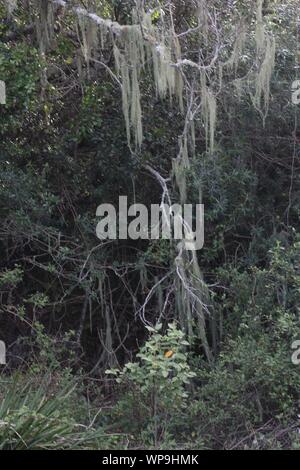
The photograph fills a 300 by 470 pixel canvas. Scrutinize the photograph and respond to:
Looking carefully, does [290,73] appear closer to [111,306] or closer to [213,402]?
[111,306]

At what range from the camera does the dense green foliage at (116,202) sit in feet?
28.7

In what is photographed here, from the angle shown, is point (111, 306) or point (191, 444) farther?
point (111, 306)

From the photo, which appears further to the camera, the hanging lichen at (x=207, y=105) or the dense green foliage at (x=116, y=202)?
the dense green foliage at (x=116, y=202)

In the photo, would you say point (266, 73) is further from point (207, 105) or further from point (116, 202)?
point (116, 202)

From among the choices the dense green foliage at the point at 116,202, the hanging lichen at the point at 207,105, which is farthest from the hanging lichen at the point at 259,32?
the hanging lichen at the point at 207,105

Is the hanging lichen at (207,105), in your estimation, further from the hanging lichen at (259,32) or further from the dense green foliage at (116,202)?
the hanging lichen at (259,32)

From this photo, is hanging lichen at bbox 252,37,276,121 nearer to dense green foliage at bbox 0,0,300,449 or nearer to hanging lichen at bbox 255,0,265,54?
hanging lichen at bbox 255,0,265,54

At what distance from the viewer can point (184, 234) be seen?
865 cm

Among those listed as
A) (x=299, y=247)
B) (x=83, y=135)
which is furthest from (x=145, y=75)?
(x=299, y=247)

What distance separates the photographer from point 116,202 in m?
9.84

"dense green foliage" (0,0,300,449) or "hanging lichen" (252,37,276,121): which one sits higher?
"hanging lichen" (252,37,276,121)

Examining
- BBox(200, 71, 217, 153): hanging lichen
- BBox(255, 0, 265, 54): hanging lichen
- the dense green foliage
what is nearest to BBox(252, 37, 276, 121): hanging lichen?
BBox(255, 0, 265, 54): hanging lichen

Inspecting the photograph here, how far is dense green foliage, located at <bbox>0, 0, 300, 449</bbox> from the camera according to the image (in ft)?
28.7

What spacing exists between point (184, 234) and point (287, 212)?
5.26 feet
